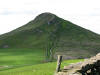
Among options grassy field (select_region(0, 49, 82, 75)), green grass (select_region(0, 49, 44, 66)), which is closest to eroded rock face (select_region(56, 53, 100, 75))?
grassy field (select_region(0, 49, 82, 75))

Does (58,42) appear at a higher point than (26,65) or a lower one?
lower

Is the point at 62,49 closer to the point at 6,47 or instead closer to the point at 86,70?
the point at 6,47

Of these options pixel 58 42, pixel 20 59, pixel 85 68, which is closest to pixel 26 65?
pixel 20 59

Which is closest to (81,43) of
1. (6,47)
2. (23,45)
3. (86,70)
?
(23,45)

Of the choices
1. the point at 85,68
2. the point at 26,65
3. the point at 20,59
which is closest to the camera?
the point at 85,68

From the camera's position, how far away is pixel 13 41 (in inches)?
7441

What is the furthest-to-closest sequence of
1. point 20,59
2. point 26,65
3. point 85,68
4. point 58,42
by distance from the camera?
point 58,42 → point 20,59 → point 26,65 → point 85,68

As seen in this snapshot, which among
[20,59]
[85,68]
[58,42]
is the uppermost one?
[85,68]

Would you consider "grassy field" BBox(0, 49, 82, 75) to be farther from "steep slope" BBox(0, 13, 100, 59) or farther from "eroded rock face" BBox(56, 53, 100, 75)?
"steep slope" BBox(0, 13, 100, 59)

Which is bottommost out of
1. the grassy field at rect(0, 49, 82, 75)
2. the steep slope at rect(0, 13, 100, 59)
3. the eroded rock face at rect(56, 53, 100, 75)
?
the steep slope at rect(0, 13, 100, 59)

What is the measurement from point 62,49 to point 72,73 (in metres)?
127

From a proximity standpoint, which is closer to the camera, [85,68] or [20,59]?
[85,68]

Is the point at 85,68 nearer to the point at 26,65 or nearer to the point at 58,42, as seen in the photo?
the point at 26,65

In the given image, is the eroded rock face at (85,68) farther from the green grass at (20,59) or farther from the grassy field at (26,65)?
the green grass at (20,59)
